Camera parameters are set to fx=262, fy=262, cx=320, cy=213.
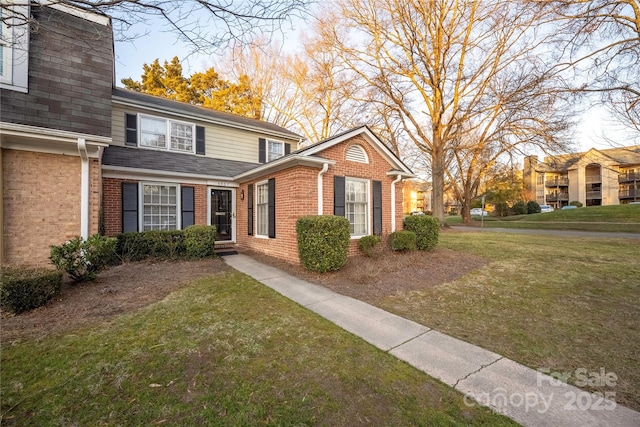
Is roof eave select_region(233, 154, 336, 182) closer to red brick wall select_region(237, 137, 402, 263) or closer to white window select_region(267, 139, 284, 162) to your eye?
red brick wall select_region(237, 137, 402, 263)

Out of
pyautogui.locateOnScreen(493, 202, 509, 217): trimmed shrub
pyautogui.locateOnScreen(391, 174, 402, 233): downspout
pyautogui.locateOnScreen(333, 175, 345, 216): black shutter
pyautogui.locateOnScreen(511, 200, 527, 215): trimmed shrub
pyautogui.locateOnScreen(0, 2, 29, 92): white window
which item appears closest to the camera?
pyautogui.locateOnScreen(0, 2, 29, 92): white window

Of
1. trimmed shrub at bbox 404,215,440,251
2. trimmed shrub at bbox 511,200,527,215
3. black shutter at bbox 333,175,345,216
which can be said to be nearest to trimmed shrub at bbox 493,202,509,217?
trimmed shrub at bbox 511,200,527,215

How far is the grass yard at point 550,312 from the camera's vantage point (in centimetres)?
290

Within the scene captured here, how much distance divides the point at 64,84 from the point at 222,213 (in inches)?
230

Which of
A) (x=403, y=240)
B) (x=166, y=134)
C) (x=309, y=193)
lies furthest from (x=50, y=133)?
(x=403, y=240)

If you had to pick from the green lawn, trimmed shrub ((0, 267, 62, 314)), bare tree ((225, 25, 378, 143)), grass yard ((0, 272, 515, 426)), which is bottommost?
grass yard ((0, 272, 515, 426))

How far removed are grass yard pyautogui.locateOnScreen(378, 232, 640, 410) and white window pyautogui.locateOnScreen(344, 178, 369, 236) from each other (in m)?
3.38

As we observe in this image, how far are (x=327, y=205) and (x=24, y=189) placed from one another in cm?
722

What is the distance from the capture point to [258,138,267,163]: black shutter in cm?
1277

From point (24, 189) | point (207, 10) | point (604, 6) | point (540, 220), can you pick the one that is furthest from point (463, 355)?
point (540, 220)

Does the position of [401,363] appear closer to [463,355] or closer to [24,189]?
[463,355]

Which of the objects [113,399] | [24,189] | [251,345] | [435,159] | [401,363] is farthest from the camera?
[435,159]

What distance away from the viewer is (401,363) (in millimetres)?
2812

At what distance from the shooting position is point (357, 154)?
8562 millimetres
